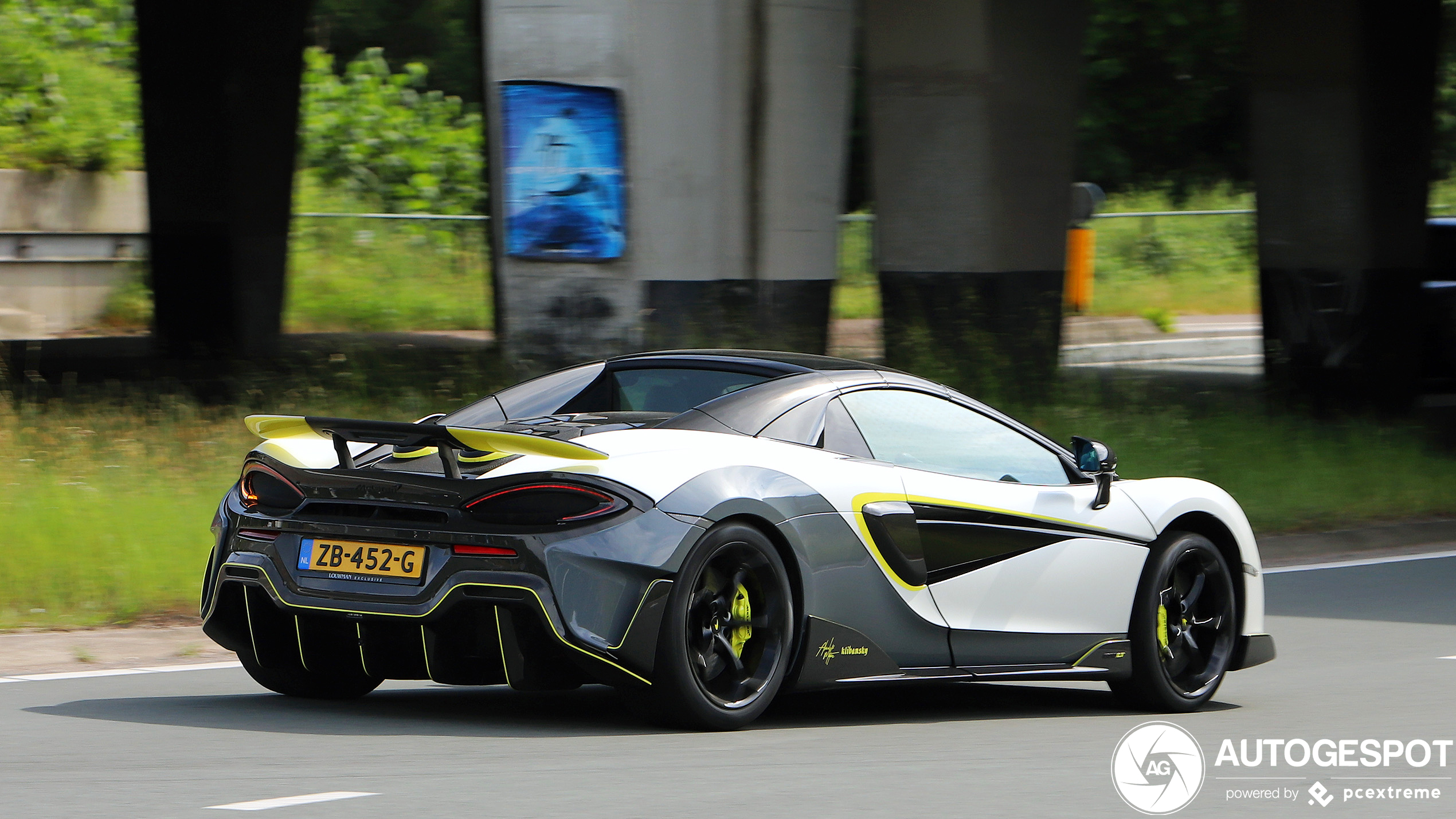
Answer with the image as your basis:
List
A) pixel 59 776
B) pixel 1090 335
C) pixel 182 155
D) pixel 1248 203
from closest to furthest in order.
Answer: pixel 59 776, pixel 182 155, pixel 1090 335, pixel 1248 203

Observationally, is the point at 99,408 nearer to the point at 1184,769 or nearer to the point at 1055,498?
the point at 1055,498

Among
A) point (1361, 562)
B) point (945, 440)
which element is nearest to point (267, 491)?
point (945, 440)

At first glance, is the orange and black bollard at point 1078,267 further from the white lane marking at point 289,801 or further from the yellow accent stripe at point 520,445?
the white lane marking at point 289,801

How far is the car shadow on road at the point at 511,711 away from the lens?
6211 mm

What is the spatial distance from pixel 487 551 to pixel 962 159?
13813mm

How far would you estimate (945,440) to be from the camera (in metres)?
6.85

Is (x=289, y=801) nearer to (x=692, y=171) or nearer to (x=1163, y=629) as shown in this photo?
(x=1163, y=629)

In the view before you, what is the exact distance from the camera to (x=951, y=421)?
693cm

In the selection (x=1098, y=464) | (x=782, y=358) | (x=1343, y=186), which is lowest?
(x=1098, y=464)

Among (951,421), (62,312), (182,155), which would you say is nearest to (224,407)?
(182,155)

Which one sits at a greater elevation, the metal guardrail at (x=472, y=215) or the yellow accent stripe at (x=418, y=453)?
the metal guardrail at (x=472, y=215)

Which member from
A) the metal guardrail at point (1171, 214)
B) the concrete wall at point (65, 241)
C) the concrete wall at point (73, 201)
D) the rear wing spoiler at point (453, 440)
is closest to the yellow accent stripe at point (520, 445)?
the rear wing spoiler at point (453, 440)

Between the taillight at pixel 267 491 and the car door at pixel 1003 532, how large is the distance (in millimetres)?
1910

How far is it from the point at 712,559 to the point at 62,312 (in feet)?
80.9
